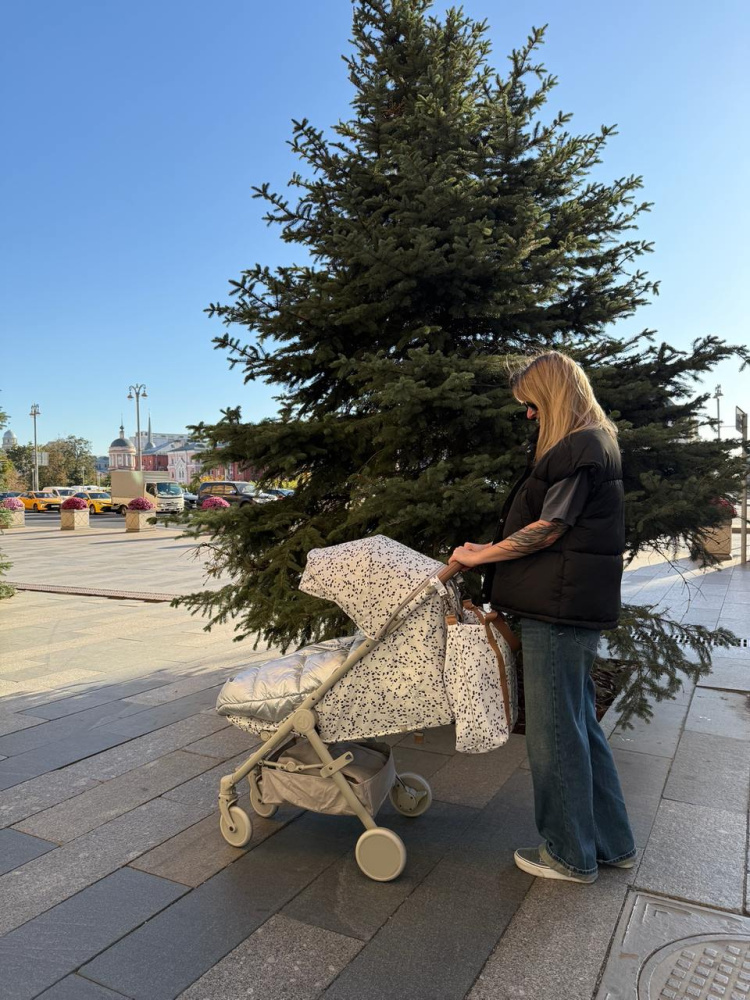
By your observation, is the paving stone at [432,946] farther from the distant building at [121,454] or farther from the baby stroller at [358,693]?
the distant building at [121,454]

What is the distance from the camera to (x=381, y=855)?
109 inches

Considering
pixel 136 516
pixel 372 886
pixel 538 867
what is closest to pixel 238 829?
pixel 372 886

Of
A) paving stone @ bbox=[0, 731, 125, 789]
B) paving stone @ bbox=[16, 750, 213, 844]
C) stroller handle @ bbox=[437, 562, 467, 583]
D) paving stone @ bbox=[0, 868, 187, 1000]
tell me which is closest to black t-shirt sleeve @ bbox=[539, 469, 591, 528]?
stroller handle @ bbox=[437, 562, 467, 583]

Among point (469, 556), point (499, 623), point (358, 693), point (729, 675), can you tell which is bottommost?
point (729, 675)

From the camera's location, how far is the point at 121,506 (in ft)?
140

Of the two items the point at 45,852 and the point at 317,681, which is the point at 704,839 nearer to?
the point at 317,681

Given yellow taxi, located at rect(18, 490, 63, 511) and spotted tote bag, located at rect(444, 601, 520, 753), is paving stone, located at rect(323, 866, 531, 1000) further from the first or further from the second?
yellow taxi, located at rect(18, 490, 63, 511)

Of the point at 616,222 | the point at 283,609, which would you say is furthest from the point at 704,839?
the point at 616,222

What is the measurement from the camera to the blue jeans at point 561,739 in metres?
2.69

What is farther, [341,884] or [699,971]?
[341,884]

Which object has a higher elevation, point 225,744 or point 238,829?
point 238,829

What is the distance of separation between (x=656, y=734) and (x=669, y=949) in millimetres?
2275

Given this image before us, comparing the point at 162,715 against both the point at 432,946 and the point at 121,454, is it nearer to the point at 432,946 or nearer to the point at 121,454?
the point at 432,946

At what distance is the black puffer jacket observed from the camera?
8.51ft
